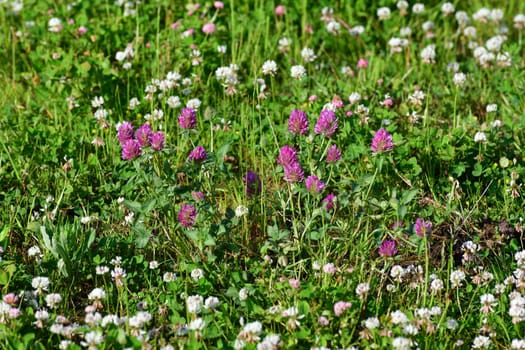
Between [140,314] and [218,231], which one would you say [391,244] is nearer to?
[218,231]

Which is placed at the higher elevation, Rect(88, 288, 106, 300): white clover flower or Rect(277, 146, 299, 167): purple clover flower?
Rect(277, 146, 299, 167): purple clover flower

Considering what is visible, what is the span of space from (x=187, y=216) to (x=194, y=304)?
1.28 ft

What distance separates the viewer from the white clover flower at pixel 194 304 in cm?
296

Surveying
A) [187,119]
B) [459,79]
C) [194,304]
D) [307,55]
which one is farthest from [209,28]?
[194,304]

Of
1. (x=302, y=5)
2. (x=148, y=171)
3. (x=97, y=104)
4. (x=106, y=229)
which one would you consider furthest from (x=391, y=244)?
(x=302, y=5)

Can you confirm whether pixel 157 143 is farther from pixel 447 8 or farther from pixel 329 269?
pixel 447 8

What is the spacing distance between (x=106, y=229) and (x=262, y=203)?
2.19 feet

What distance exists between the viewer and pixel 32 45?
505 centimetres

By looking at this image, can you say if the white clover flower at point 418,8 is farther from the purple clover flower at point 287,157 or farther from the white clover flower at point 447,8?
the purple clover flower at point 287,157

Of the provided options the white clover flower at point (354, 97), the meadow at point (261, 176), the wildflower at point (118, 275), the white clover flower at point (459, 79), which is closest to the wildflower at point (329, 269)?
the meadow at point (261, 176)

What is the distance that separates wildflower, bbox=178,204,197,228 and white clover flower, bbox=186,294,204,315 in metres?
0.32

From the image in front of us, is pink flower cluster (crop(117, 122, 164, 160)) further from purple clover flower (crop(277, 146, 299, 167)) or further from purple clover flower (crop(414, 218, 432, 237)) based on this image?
purple clover flower (crop(414, 218, 432, 237))

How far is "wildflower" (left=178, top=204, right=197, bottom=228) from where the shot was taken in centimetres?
324

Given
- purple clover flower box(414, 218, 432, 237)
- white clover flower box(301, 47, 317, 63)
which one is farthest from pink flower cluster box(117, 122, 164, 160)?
white clover flower box(301, 47, 317, 63)
